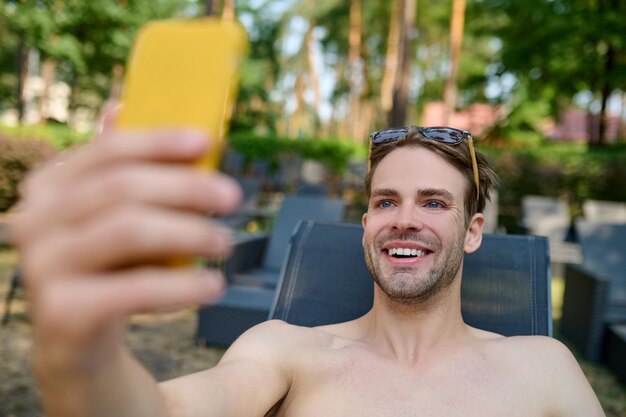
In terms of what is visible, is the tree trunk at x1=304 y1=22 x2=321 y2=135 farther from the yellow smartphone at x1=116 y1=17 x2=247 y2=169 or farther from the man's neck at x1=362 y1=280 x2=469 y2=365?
the yellow smartphone at x1=116 y1=17 x2=247 y2=169

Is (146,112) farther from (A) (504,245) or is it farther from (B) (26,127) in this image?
(B) (26,127)

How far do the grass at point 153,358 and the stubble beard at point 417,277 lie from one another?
247cm

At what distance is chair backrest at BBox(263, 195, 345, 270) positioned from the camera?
542 centimetres

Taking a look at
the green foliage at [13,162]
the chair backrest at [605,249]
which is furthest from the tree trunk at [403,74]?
the chair backrest at [605,249]

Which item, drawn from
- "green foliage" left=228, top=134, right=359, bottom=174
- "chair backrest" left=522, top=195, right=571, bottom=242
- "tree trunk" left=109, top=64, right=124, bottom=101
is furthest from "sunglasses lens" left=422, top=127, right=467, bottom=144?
"tree trunk" left=109, top=64, right=124, bottom=101

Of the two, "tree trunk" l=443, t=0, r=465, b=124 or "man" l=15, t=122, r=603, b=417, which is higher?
"tree trunk" l=443, t=0, r=465, b=124

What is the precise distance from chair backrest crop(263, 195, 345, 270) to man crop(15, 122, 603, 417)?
3.34 meters

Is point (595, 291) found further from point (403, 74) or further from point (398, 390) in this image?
point (403, 74)

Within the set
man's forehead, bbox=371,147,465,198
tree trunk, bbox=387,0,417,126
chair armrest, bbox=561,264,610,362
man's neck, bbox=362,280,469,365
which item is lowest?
chair armrest, bbox=561,264,610,362

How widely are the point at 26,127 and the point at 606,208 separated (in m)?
12.3

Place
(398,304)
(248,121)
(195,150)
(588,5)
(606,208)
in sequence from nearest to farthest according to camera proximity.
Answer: (195,150)
(398,304)
(606,208)
(588,5)
(248,121)

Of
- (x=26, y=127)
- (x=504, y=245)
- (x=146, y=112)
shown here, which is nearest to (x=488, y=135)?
(x=26, y=127)

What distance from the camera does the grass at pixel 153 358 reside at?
3512 mm

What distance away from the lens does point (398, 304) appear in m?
1.96
